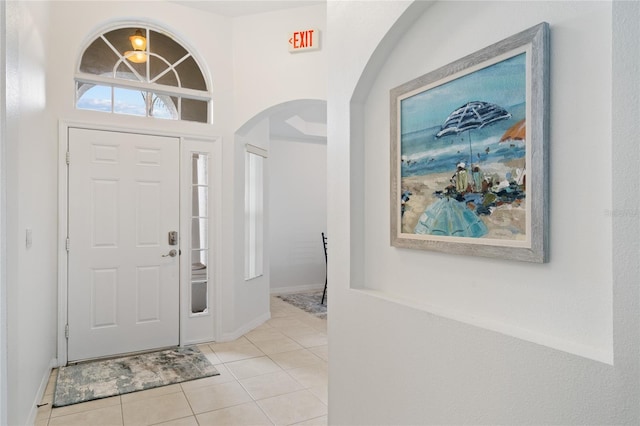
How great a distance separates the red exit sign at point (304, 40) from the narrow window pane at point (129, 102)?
1.47 m

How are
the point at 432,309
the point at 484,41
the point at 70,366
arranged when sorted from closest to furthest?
1. the point at 484,41
2. the point at 432,309
3. the point at 70,366

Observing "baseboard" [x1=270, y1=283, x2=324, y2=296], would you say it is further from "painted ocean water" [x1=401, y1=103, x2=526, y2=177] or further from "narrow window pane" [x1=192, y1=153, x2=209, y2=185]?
"painted ocean water" [x1=401, y1=103, x2=526, y2=177]

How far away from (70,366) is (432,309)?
10.3 ft

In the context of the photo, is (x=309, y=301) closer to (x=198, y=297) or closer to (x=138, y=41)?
(x=198, y=297)

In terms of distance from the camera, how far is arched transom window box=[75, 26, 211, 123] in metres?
3.55

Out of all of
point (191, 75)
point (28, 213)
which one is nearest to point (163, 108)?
point (191, 75)

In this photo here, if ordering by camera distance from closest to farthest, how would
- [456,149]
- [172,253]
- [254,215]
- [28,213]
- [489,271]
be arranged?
[489,271] < [456,149] < [28,213] < [172,253] < [254,215]

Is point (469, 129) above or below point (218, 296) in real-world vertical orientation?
above

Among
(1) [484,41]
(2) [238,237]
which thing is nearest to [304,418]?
(2) [238,237]

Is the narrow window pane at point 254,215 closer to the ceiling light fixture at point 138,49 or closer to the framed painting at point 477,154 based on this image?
the ceiling light fixture at point 138,49

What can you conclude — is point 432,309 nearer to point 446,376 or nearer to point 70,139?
point 446,376

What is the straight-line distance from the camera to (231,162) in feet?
13.2

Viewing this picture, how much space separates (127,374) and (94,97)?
2.38m

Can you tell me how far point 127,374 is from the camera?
3.15 metres
